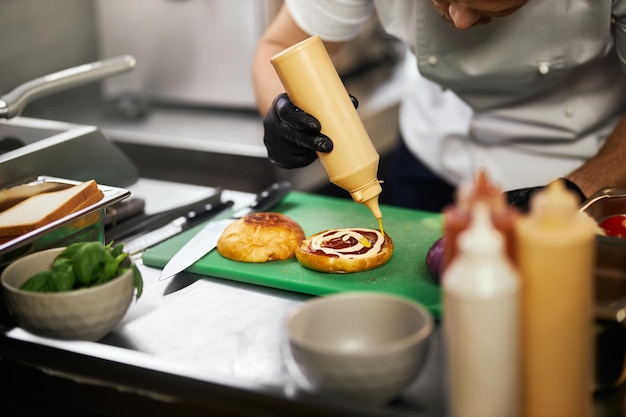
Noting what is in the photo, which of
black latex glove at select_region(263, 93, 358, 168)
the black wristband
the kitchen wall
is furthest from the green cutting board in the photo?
the kitchen wall

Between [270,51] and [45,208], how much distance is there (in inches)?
35.3

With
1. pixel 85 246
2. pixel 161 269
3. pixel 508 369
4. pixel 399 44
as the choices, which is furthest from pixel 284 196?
pixel 399 44

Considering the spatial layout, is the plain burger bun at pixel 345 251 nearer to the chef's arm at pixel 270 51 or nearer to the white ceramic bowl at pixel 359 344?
the white ceramic bowl at pixel 359 344

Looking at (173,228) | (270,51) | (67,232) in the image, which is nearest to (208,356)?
(67,232)

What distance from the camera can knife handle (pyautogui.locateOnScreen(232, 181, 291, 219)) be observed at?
1696 millimetres

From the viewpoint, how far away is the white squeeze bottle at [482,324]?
0.82 m

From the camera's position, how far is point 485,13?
1.50m

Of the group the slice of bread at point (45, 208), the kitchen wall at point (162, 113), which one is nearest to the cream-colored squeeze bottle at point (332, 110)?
the slice of bread at point (45, 208)

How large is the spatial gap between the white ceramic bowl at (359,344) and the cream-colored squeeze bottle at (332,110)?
42 centimetres

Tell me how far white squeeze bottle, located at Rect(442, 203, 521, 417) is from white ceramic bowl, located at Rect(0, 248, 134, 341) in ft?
1.61

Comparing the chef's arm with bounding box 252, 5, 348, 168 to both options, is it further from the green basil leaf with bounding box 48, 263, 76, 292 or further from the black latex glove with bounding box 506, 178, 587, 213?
the green basil leaf with bounding box 48, 263, 76, 292

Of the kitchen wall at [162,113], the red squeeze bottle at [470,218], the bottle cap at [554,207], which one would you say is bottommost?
the kitchen wall at [162,113]

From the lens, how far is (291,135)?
149 cm

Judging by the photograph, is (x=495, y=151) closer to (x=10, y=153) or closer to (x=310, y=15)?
(x=310, y=15)
